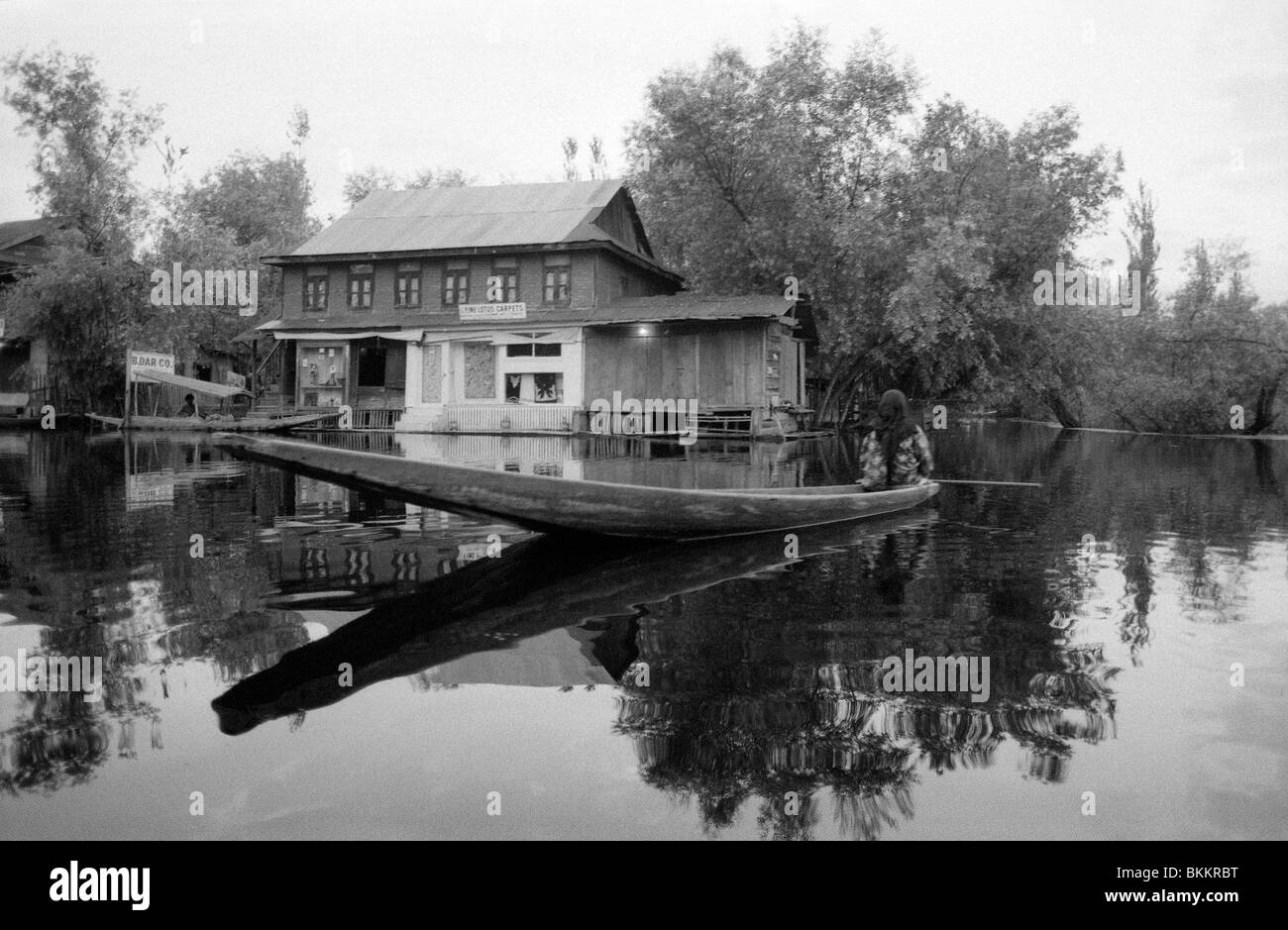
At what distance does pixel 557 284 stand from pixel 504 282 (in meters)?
1.88

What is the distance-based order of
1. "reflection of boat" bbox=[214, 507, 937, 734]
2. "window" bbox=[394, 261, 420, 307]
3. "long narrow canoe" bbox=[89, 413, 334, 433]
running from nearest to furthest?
1. "reflection of boat" bbox=[214, 507, 937, 734]
2. "long narrow canoe" bbox=[89, 413, 334, 433]
3. "window" bbox=[394, 261, 420, 307]

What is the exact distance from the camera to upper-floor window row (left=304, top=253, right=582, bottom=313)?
1265 inches

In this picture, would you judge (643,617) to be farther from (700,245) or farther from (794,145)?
(700,245)

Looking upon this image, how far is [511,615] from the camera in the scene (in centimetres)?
668

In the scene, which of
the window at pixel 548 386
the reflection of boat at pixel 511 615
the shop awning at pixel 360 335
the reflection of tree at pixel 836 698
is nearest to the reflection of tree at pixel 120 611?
the reflection of boat at pixel 511 615

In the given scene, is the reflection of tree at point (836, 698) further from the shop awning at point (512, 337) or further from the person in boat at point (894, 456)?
the shop awning at point (512, 337)

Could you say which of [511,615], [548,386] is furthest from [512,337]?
[511,615]

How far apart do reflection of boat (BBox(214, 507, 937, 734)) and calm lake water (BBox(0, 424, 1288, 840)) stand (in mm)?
31

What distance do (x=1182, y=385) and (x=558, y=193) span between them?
2547cm

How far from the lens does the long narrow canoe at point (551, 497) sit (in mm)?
7004

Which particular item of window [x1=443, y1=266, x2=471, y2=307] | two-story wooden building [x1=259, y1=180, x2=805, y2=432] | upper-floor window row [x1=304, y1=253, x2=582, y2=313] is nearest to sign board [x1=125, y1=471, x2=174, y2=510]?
two-story wooden building [x1=259, y1=180, x2=805, y2=432]

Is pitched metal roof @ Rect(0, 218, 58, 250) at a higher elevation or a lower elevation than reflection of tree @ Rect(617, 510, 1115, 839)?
higher

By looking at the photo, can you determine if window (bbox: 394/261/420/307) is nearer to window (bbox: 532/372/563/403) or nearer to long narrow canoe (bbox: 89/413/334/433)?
long narrow canoe (bbox: 89/413/334/433)

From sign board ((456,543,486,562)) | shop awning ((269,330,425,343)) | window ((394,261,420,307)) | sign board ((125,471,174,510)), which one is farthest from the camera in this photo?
window ((394,261,420,307))
